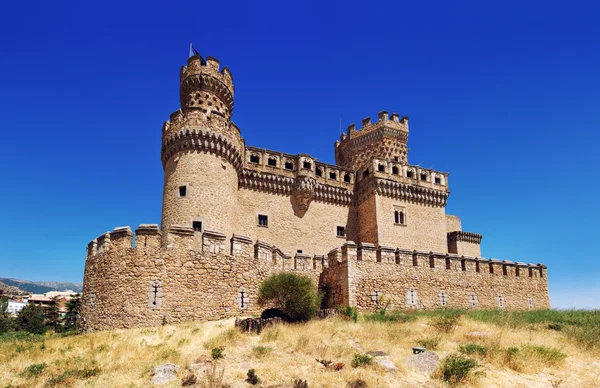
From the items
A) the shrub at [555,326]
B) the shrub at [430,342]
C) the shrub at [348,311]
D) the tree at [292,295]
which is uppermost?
the tree at [292,295]

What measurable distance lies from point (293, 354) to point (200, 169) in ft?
45.6

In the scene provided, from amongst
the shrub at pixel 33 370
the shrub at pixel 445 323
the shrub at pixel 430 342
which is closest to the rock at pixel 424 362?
the shrub at pixel 430 342

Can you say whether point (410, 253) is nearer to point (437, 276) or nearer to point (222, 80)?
point (437, 276)

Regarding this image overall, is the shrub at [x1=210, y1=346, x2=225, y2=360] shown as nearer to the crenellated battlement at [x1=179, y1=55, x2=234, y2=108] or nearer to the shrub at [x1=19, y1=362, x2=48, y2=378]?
the shrub at [x1=19, y1=362, x2=48, y2=378]

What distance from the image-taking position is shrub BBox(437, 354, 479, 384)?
10.7m

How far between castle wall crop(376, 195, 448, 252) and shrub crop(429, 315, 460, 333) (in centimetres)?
1213

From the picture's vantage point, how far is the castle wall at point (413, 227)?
28.9 m

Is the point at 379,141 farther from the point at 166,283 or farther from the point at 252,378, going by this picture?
the point at 252,378

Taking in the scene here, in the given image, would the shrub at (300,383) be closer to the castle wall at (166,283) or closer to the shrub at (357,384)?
the shrub at (357,384)

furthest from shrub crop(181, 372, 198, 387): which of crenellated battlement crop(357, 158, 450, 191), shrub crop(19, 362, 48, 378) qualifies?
crenellated battlement crop(357, 158, 450, 191)

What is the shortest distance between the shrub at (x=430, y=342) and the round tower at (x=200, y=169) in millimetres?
12957

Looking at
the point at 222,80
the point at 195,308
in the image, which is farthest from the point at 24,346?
the point at 222,80

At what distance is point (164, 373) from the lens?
1077 cm

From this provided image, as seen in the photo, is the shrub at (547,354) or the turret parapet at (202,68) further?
the turret parapet at (202,68)
